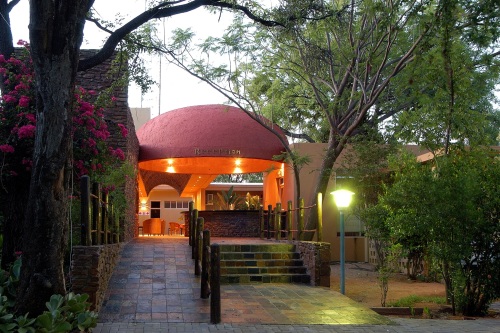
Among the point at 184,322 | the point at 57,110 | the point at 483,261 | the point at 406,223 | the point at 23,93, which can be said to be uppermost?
the point at 23,93

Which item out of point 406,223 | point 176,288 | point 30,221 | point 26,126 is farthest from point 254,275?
point 30,221

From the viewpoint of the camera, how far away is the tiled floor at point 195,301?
307 inches

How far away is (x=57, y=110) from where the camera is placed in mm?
5980

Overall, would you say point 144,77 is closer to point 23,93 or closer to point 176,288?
point 23,93

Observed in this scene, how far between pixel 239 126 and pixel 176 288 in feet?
29.8

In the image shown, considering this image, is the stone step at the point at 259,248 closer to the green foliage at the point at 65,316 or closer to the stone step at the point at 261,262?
the stone step at the point at 261,262

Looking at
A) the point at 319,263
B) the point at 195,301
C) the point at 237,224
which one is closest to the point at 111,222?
the point at 195,301

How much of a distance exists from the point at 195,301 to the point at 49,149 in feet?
12.2

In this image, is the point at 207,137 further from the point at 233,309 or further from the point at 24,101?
the point at 233,309

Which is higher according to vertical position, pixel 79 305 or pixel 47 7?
pixel 47 7

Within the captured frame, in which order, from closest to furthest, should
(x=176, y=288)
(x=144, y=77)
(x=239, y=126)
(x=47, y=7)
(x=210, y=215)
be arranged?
(x=47, y=7) < (x=176, y=288) < (x=144, y=77) < (x=239, y=126) < (x=210, y=215)

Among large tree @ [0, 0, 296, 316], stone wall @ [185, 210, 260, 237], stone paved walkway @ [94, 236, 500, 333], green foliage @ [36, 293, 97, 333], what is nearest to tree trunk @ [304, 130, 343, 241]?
stone wall @ [185, 210, 260, 237]

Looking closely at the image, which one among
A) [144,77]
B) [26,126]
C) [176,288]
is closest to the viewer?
[26,126]

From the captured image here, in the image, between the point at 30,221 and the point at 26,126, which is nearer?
the point at 30,221
